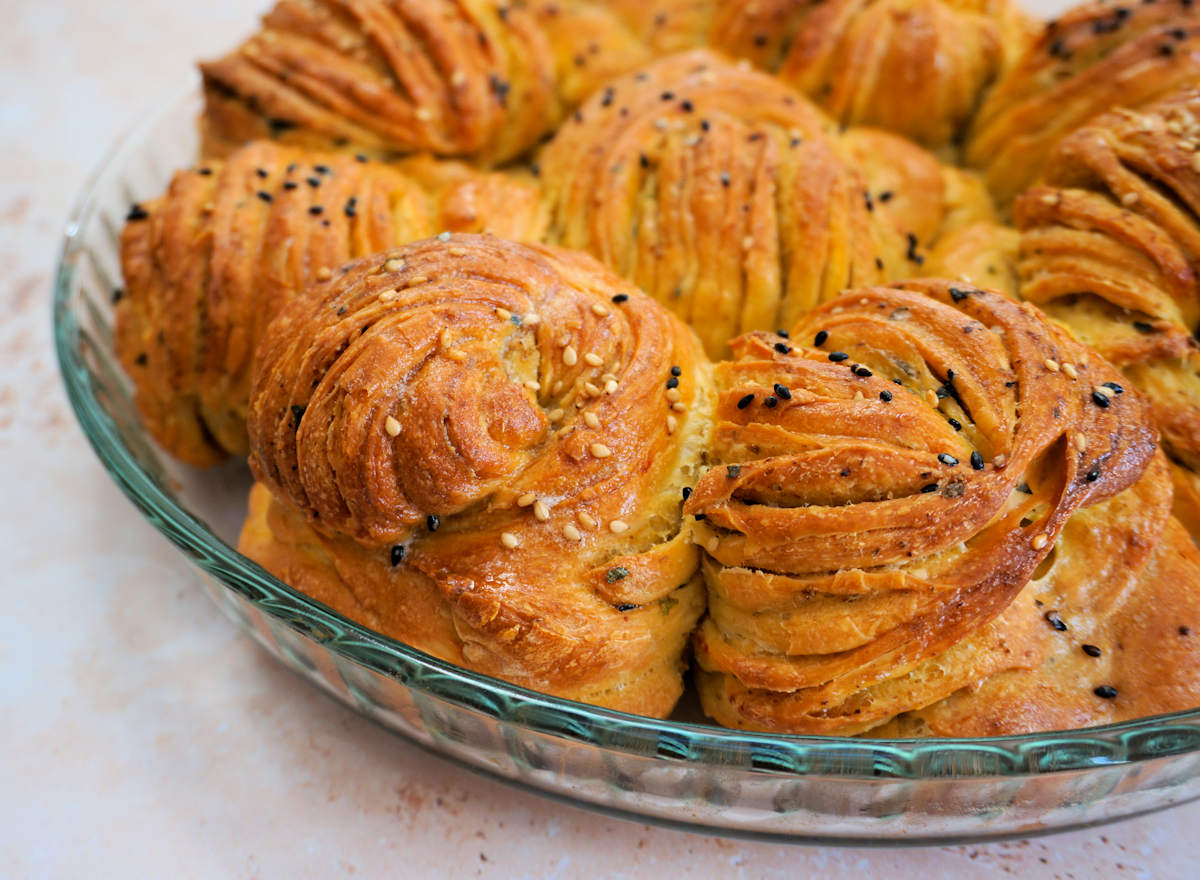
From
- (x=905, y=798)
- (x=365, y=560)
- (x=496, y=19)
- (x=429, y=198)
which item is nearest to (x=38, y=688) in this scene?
(x=365, y=560)

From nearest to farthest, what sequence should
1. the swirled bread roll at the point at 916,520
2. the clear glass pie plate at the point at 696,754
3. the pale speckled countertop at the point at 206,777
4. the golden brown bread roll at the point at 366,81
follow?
the clear glass pie plate at the point at 696,754
the swirled bread roll at the point at 916,520
the pale speckled countertop at the point at 206,777
the golden brown bread roll at the point at 366,81

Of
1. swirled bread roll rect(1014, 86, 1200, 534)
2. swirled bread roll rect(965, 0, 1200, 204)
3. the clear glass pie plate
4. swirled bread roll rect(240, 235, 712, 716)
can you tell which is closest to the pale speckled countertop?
the clear glass pie plate

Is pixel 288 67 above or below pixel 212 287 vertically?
above

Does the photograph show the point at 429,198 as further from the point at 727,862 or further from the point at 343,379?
the point at 727,862

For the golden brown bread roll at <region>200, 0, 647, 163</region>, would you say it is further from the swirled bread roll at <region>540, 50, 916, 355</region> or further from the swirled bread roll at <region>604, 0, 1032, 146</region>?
the swirled bread roll at <region>604, 0, 1032, 146</region>

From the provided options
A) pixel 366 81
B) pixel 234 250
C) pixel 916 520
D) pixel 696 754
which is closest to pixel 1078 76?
pixel 916 520

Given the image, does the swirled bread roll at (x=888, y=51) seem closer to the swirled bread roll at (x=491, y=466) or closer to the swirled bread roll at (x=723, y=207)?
the swirled bread roll at (x=723, y=207)

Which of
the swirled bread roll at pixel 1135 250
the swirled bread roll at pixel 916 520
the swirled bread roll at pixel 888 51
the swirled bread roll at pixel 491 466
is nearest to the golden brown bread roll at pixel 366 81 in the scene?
the swirled bread roll at pixel 888 51
